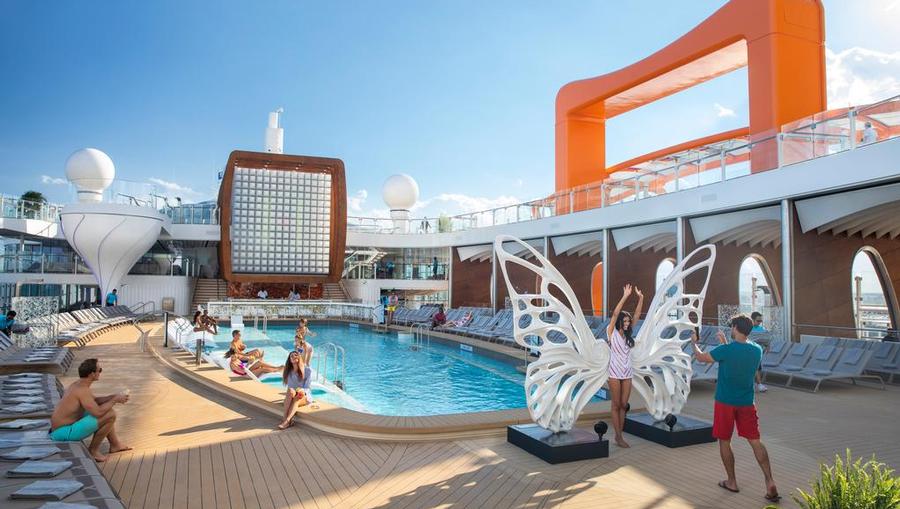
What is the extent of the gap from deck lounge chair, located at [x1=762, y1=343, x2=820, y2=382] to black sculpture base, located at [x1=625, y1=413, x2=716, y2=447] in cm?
405

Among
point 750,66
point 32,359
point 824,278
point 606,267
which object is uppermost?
point 750,66

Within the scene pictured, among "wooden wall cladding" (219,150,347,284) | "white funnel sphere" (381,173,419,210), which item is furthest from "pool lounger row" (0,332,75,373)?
"white funnel sphere" (381,173,419,210)

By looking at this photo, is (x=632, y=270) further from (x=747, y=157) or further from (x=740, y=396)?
(x=740, y=396)

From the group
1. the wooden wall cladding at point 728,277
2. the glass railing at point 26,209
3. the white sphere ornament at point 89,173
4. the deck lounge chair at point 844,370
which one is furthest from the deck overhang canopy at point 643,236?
the glass railing at point 26,209

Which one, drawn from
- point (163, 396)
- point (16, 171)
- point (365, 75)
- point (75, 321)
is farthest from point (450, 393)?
point (16, 171)

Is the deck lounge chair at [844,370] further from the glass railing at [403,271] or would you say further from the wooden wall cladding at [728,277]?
the glass railing at [403,271]

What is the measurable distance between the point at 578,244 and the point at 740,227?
16.5 feet

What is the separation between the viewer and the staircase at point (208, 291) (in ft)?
77.9

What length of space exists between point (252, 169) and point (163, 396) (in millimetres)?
18172

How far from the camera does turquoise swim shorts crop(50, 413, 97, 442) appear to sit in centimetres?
394

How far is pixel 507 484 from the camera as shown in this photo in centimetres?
378

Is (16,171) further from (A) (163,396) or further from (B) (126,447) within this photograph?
(B) (126,447)

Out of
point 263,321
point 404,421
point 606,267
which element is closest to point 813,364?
point 404,421

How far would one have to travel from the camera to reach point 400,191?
2823 centimetres
